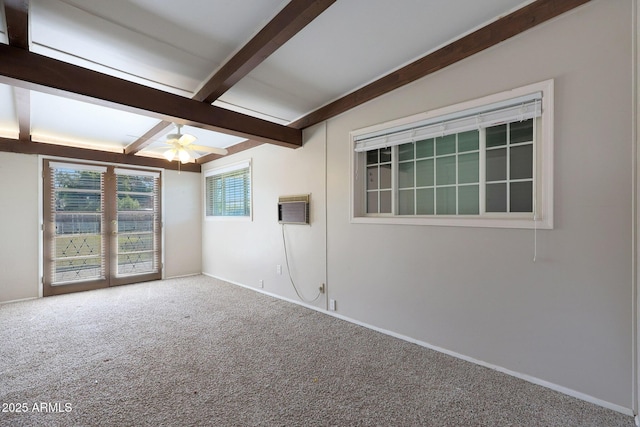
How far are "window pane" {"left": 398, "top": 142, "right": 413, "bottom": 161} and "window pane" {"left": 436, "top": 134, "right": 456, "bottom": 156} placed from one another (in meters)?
0.28

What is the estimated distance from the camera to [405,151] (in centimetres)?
296

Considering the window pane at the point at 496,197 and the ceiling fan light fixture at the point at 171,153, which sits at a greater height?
the ceiling fan light fixture at the point at 171,153

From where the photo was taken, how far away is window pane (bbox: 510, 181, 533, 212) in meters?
2.18

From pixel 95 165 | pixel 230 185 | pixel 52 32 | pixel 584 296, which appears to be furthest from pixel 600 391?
pixel 95 165

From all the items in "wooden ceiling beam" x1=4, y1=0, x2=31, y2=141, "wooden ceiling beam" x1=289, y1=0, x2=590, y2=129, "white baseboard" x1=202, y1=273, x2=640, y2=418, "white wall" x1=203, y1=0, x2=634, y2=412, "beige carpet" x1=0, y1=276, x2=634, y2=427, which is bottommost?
"beige carpet" x1=0, y1=276, x2=634, y2=427

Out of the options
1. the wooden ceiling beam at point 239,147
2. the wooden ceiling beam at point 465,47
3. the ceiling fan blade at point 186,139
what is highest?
the wooden ceiling beam at point 465,47

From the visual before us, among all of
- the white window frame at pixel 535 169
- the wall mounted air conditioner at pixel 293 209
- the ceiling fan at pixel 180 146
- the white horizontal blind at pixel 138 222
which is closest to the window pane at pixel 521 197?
the white window frame at pixel 535 169

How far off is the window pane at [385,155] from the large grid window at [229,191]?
2512 mm

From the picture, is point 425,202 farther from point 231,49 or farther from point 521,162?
point 231,49

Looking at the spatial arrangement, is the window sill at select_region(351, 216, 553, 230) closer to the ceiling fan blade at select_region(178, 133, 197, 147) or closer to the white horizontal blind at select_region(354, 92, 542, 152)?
the white horizontal blind at select_region(354, 92, 542, 152)

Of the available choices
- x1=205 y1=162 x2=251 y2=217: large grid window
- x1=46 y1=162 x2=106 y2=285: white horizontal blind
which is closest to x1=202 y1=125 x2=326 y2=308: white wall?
x1=205 y1=162 x2=251 y2=217: large grid window

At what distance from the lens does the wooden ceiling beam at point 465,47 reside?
1.94m

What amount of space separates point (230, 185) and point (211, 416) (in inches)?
163

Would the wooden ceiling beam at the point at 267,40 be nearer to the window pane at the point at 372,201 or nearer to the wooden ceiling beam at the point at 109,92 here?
the wooden ceiling beam at the point at 109,92
